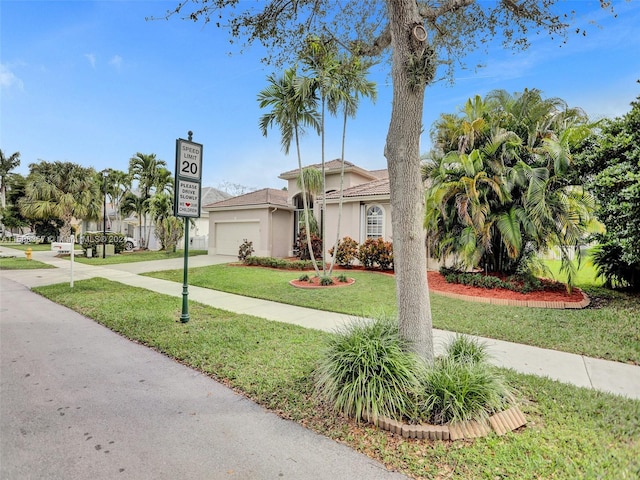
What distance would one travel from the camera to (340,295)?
9.39 metres

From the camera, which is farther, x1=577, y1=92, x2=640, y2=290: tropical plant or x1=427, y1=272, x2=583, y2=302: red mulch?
x1=427, y1=272, x2=583, y2=302: red mulch

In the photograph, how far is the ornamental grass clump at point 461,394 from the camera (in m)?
3.03

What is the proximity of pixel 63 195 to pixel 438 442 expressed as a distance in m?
34.3

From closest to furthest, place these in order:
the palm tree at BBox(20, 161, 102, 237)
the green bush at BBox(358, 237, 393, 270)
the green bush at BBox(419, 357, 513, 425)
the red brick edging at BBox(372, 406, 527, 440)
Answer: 1. the red brick edging at BBox(372, 406, 527, 440)
2. the green bush at BBox(419, 357, 513, 425)
3. the green bush at BBox(358, 237, 393, 270)
4. the palm tree at BBox(20, 161, 102, 237)

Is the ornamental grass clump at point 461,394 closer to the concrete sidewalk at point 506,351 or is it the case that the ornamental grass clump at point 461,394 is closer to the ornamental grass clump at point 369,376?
the ornamental grass clump at point 369,376

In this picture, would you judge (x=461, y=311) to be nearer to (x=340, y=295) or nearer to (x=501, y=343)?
(x=501, y=343)

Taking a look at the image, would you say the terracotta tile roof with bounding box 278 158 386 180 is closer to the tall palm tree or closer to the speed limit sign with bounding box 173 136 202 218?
the tall palm tree

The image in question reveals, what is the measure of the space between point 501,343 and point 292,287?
660cm

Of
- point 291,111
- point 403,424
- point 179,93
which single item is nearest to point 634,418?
point 403,424

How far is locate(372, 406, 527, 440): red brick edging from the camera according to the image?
2.89m

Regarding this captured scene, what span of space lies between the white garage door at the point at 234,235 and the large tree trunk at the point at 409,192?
16538 millimetres

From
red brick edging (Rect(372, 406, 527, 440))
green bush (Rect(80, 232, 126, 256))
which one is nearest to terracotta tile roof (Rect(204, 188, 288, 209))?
green bush (Rect(80, 232, 126, 256))

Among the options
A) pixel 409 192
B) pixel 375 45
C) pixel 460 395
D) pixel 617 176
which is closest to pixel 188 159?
pixel 375 45

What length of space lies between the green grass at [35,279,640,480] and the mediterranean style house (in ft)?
33.6
